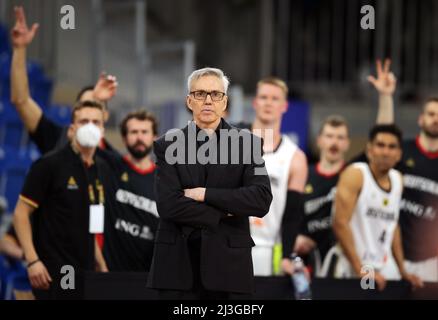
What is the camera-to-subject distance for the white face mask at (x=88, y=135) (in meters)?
6.22

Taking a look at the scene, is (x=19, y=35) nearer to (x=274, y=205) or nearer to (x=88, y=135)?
(x=88, y=135)

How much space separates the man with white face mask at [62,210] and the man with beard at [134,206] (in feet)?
0.99

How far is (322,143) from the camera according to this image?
825 cm

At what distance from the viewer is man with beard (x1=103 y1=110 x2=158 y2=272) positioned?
657cm

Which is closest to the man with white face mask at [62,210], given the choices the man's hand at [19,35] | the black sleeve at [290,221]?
the man's hand at [19,35]

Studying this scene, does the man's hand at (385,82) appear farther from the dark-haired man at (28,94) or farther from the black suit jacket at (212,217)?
the black suit jacket at (212,217)

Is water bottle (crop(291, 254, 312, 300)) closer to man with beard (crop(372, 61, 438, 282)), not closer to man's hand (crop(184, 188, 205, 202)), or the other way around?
man with beard (crop(372, 61, 438, 282))

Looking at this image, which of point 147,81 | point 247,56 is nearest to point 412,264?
point 147,81

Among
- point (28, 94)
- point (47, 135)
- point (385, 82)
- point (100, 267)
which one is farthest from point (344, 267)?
point (28, 94)

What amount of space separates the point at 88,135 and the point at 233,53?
8.73 metres

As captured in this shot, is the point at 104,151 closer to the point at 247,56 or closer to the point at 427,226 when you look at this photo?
the point at 427,226

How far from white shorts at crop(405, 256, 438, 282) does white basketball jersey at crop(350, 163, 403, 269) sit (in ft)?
1.63

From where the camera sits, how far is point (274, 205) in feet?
22.2

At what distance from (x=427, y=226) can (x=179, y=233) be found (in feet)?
12.1
